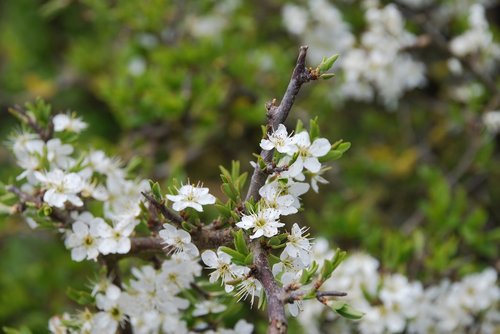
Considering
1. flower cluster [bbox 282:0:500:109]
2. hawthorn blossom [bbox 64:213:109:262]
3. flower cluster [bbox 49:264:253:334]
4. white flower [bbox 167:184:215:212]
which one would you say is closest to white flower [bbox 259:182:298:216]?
white flower [bbox 167:184:215:212]

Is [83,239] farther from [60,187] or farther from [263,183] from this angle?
[263,183]

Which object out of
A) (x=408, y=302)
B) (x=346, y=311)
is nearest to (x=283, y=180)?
(x=346, y=311)

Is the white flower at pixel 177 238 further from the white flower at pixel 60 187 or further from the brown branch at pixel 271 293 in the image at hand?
the white flower at pixel 60 187

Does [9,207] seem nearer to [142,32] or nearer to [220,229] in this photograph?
[220,229]

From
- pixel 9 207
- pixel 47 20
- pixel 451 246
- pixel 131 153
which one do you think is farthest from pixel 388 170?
pixel 47 20

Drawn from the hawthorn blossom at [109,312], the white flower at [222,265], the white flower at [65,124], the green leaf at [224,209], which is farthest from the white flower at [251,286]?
the white flower at [65,124]
